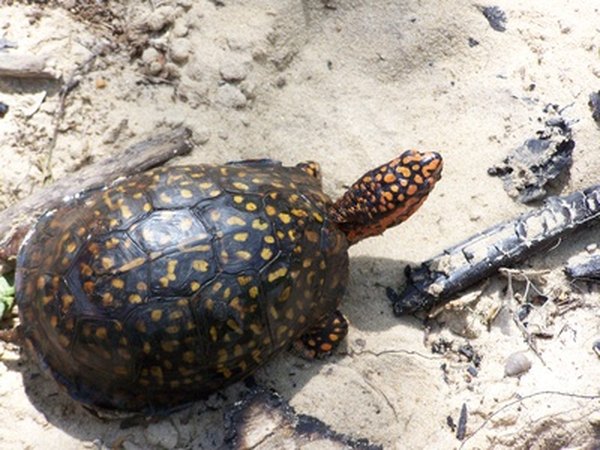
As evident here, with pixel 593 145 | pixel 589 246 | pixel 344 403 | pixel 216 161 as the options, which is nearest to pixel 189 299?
pixel 344 403

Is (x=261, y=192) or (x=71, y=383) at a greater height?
(x=261, y=192)

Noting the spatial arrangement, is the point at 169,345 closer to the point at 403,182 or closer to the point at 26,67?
the point at 403,182

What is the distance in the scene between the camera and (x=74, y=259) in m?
3.29

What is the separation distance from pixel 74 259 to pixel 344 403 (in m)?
1.37

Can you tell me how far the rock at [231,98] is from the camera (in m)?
4.29

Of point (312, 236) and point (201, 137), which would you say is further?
point (201, 137)

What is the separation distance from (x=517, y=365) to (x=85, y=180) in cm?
230

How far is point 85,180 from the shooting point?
3.97 meters

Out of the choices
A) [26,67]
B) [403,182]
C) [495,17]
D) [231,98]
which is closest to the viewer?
[403,182]

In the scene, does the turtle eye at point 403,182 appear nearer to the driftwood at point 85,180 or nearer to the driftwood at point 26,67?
the driftwood at point 85,180

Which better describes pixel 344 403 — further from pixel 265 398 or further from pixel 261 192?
pixel 261 192

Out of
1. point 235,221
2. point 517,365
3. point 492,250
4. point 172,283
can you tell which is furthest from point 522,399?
point 172,283

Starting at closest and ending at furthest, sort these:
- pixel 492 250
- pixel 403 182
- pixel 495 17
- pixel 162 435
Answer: pixel 162 435 < pixel 403 182 < pixel 492 250 < pixel 495 17

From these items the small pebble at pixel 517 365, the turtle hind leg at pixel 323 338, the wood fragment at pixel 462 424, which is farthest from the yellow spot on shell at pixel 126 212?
the small pebble at pixel 517 365
